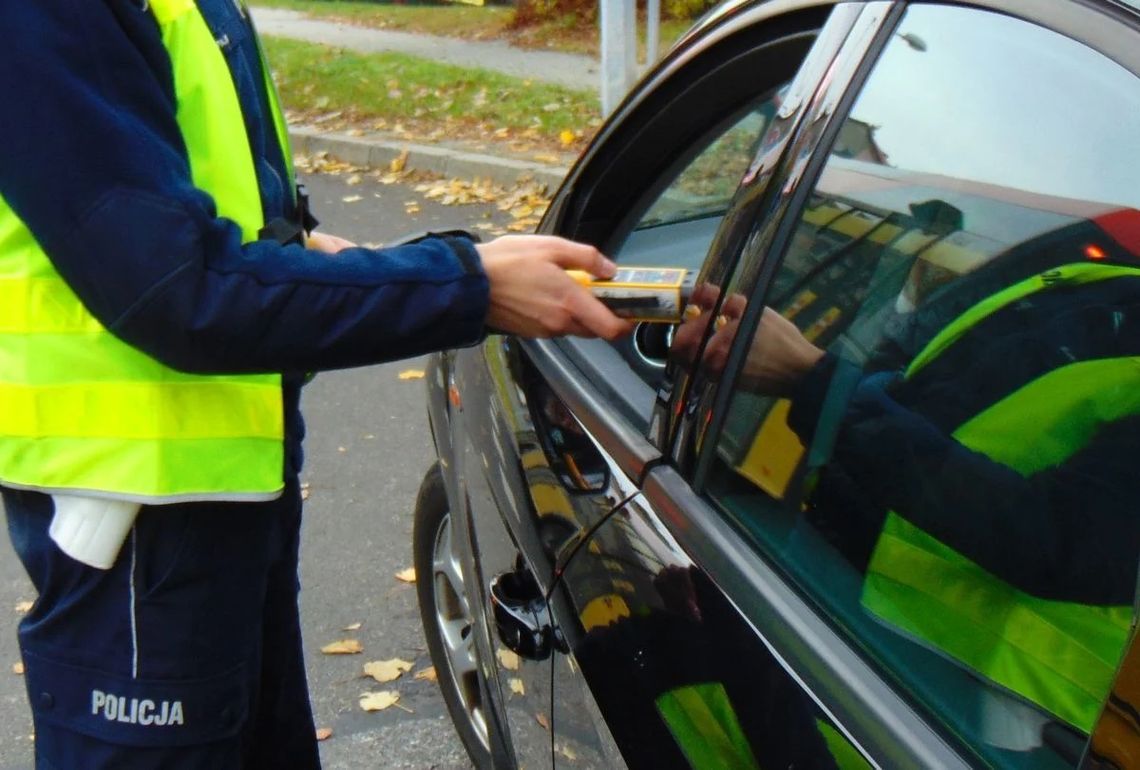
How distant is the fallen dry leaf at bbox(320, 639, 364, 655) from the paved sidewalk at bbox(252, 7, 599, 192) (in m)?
3.81

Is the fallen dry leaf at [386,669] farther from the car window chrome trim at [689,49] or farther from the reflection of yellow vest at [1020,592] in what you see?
the reflection of yellow vest at [1020,592]

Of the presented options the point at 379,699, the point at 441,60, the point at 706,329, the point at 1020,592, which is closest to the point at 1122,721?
the point at 1020,592

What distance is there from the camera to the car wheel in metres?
2.82

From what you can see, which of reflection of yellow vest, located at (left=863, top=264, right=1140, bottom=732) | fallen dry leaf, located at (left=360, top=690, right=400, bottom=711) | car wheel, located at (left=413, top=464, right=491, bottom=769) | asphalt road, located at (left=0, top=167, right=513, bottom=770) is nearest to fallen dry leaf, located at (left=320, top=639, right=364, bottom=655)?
asphalt road, located at (left=0, top=167, right=513, bottom=770)

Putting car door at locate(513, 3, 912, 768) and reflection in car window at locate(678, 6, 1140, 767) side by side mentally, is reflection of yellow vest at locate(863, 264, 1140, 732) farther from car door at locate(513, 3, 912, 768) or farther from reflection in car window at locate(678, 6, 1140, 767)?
car door at locate(513, 3, 912, 768)

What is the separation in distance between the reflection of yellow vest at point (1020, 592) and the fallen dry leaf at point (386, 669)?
2268mm

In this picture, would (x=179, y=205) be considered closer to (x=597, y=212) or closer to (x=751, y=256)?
(x=751, y=256)

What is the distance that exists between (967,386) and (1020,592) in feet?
0.71

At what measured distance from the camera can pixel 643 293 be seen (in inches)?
63.7

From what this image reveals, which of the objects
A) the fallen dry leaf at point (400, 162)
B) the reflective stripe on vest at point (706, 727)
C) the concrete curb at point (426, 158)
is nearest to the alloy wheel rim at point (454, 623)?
the reflective stripe on vest at point (706, 727)

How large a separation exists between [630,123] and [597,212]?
7.8 inches

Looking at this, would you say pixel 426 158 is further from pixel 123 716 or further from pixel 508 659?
pixel 123 716

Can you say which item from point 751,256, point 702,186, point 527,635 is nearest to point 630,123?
point 702,186

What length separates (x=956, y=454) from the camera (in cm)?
134
